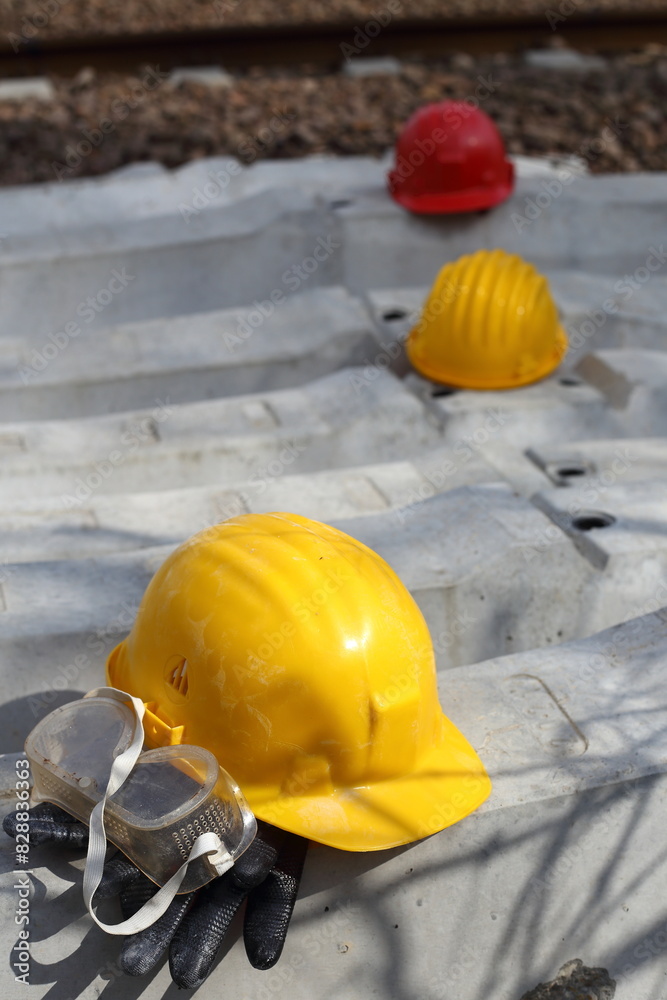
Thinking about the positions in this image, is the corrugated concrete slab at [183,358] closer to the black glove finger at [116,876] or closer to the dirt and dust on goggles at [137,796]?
the dirt and dust on goggles at [137,796]

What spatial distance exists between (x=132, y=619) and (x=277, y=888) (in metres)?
1.30

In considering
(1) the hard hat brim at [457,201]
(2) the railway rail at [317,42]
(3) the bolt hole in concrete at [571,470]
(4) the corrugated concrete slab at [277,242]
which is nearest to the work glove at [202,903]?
(3) the bolt hole in concrete at [571,470]

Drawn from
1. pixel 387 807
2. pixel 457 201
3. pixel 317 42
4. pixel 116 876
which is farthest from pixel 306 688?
pixel 317 42

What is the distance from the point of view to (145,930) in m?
2.56

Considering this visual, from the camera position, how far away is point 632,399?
5.66 metres

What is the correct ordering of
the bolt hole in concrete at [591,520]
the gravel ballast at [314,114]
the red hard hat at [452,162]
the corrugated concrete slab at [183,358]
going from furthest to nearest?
1. the gravel ballast at [314,114]
2. the red hard hat at [452,162]
3. the corrugated concrete slab at [183,358]
4. the bolt hole in concrete at [591,520]

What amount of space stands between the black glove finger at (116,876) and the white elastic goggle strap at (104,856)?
68mm

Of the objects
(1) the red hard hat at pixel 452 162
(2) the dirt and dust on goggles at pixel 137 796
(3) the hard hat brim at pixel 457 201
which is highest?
(1) the red hard hat at pixel 452 162

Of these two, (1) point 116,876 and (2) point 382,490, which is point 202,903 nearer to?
(1) point 116,876

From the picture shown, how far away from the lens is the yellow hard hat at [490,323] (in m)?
5.75

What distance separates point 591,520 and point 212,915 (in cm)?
239

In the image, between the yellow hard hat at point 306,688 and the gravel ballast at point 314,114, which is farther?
the gravel ballast at point 314,114

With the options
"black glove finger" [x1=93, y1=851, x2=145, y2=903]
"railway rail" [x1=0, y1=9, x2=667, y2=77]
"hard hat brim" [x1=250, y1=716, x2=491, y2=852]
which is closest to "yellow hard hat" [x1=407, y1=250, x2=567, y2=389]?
"hard hat brim" [x1=250, y1=716, x2=491, y2=852]

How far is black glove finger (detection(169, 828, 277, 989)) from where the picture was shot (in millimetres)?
2520
